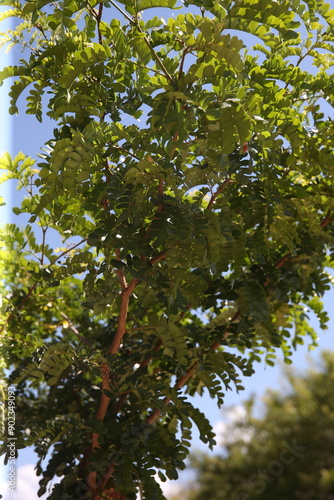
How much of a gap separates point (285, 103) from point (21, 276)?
2.72 ft

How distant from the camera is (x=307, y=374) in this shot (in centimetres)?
336

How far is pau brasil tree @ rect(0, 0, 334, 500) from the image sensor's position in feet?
2.91

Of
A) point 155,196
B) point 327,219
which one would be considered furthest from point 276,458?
point 155,196

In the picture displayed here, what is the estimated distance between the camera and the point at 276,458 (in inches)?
119

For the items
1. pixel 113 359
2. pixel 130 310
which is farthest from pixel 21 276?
pixel 113 359

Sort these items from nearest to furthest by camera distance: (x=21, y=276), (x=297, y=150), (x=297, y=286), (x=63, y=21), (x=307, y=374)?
(x=63, y=21)
(x=297, y=150)
(x=297, y=286)
(x=21, y=276)
(x=307, y=374)

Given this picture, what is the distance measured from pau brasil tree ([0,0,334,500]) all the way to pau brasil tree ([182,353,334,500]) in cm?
170

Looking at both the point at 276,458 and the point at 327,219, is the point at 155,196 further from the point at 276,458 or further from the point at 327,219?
the point at 276,458

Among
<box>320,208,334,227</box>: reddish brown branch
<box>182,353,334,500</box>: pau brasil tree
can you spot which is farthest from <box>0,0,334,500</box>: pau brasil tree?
<box>182,353,334,500</box>: pau brasil tree

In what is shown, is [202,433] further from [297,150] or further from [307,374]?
[307,374]

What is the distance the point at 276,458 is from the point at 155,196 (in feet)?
7.96

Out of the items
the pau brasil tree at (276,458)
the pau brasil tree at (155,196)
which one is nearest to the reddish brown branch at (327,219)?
the pau brasil tree at (155,196)

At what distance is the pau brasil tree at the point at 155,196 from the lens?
89 centimetres

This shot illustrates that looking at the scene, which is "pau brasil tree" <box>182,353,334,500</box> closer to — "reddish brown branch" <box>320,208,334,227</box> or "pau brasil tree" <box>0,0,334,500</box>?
"pau brasil tree" <box>0,0,334,500</box>
